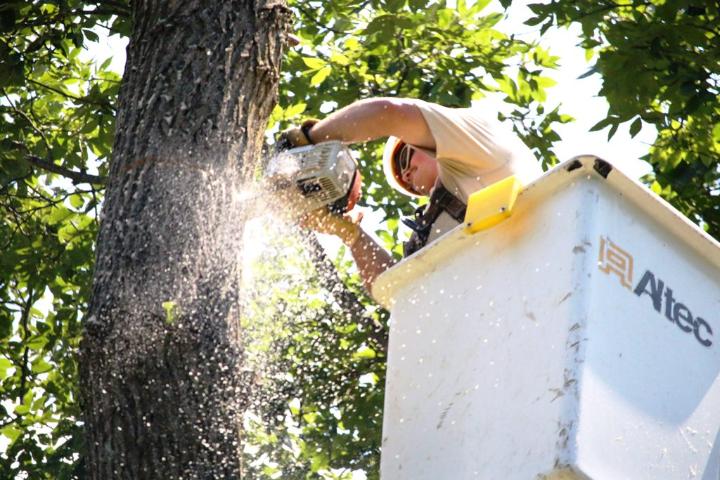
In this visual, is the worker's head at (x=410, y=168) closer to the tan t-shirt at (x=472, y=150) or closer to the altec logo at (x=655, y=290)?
the tan t-shirt at (x=472, y=150)

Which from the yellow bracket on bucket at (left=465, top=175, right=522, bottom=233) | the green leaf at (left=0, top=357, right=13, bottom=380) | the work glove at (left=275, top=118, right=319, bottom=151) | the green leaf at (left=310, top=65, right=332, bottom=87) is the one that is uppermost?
the yellow bracket on bucket at (left=465, top=175, right=522, bottom=233)

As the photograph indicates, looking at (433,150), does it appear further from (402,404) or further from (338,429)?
(338,429)

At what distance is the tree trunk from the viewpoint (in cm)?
251

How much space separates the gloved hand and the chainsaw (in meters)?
0.15

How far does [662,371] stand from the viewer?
221cm

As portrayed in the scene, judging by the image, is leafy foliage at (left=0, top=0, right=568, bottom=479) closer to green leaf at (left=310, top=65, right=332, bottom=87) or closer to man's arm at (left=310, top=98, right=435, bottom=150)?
green leaf at (left=310, top=65, right=332, bottom=87)

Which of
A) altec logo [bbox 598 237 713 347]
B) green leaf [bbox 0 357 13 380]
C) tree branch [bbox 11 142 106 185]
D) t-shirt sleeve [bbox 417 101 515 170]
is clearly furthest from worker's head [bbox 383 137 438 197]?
green leaf [bbox 0 357 13 380]

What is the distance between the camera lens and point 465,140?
3.05 metres

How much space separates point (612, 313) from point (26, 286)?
14.2ft

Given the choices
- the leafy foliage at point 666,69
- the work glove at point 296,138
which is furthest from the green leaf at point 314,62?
the work glove at point 296,138

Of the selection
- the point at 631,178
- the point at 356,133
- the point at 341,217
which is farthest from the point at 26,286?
the point at 631,178

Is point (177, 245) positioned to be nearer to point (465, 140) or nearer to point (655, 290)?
point (465, 140)

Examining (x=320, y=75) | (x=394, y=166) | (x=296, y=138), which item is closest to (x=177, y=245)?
(x=296, y=138)

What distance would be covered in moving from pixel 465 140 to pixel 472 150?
0.11 ft
